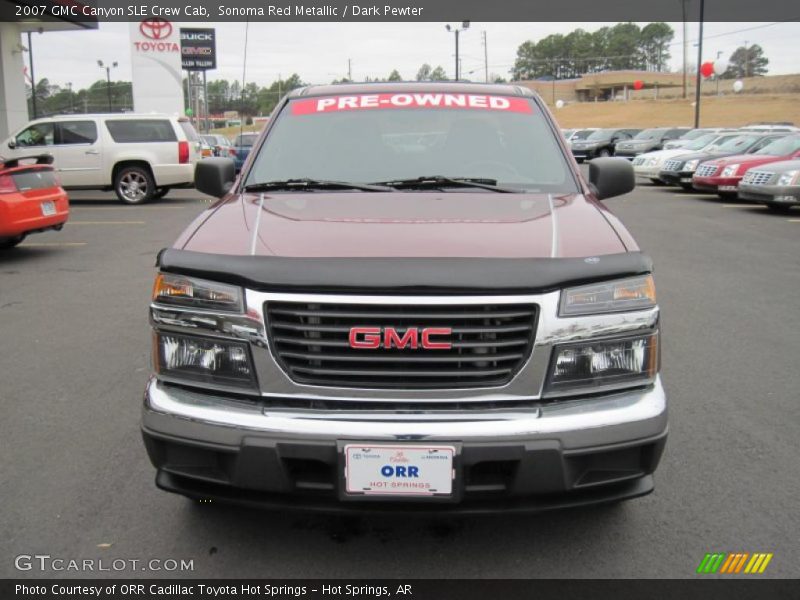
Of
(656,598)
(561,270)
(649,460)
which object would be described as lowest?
(656,598)

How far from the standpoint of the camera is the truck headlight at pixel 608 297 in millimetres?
2658

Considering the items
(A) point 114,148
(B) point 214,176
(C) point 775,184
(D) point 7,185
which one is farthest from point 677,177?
(B) point 214,176

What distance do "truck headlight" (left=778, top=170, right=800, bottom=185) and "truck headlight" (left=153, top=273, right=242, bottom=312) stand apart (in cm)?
1415

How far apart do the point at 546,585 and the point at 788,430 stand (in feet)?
7.13

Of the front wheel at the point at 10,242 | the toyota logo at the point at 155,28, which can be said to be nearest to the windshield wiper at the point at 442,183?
the front wheel at the point at 10,242

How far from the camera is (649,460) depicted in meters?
2.67

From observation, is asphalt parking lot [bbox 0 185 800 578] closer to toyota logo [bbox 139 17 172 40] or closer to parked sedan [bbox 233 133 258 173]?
parked sedan [bbox 233 133 258 173]

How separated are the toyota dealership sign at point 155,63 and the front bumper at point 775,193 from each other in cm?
2334

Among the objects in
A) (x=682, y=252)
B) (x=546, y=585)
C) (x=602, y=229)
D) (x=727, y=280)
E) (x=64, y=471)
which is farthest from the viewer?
(x=682, y=252)

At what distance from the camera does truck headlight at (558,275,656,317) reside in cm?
266

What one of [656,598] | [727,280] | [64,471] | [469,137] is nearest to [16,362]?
[64,471]

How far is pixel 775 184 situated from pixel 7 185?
12990mm

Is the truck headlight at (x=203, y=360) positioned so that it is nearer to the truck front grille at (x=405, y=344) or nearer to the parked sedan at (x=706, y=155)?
the truck front grille at (x=405, y=344)

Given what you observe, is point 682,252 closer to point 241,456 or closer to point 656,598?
point 656,598
